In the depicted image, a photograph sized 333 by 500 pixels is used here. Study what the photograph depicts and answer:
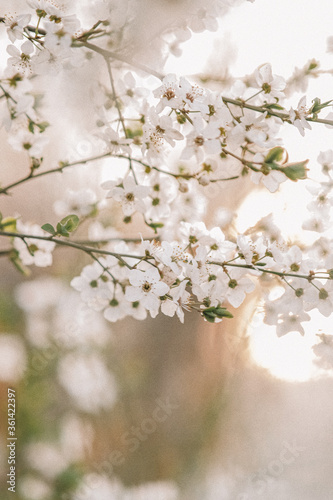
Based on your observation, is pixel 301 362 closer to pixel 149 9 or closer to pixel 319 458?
pixel 319 458

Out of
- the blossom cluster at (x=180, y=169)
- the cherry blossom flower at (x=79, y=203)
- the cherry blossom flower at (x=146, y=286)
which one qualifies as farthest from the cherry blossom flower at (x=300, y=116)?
the cherry blossom flower at (x=79, y=203)

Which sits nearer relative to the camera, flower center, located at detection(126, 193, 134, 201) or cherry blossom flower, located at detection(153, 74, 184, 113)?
cherry blossom flower, located at detection(153, 74, 184, 113)

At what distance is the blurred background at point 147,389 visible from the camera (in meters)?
0.97

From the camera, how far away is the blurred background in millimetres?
971

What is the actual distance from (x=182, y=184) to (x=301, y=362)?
1.88 ft

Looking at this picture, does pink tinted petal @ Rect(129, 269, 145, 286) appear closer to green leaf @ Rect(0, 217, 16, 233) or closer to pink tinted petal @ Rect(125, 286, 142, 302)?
pink tinted petal @ Rect(125, 286, 142, 302)

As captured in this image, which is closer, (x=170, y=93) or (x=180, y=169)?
(x=170, y=93)

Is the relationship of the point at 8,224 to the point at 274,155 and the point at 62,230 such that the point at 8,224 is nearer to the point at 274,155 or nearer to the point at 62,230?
the point at 62,230

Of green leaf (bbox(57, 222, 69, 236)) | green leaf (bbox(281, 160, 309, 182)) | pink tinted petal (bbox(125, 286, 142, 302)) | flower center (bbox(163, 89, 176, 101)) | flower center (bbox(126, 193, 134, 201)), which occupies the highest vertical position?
flower center (bbox(163, 89, 176, 101))

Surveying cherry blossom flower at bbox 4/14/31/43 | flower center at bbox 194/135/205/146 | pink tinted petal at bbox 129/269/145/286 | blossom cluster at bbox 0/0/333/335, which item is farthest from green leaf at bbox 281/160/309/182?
cherry blossom flower at bbox 4/14/31/43

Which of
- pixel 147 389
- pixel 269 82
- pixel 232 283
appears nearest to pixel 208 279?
pixel 232 283

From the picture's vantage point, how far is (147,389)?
1045 mm

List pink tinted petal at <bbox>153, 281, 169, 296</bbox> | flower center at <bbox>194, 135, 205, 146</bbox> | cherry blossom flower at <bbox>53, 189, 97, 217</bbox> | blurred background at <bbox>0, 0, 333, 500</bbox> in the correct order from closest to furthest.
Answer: pink tinted petal at <bbox>153, 281, 169, 296</bbox> → flower center at <bbox>194, 135, 205, 146</bbox> → cherry blossom flower at <bbox>53, 189, 97, 217</bbox> → blurred background at <bbox>0, 0, 333, 500</bbox>

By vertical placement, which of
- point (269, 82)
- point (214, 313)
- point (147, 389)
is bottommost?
point (214, 313)
